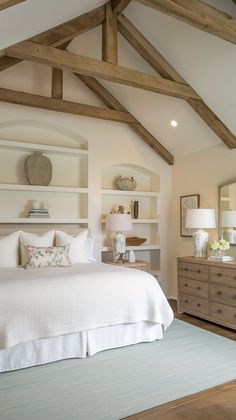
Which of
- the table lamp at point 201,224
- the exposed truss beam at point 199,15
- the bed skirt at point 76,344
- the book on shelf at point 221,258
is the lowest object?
the bed skirt at point 76,344

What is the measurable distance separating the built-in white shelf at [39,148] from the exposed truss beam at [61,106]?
0.54m

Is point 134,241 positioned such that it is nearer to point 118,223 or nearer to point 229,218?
point 118,223

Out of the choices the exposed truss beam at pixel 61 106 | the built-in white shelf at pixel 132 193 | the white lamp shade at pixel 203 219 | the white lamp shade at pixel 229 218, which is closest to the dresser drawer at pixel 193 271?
the white lamp shade at pixel 203 219

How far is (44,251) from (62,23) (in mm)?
2511

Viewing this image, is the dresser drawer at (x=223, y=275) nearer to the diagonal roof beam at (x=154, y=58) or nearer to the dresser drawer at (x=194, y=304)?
the dresser drawer at (x=194, y=304)

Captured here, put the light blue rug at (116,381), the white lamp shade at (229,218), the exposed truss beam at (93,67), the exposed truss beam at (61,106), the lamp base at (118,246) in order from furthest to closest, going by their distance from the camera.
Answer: the lamp base at (118,246) < the exposed truss beam at (61,106) < the white lamp shade at (229,218) < the exposed truss beam at (93,67) < the light blue rug at (116,381)

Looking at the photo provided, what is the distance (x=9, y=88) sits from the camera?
4.75 meters

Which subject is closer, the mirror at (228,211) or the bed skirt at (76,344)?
the bed skirt at (76,344)

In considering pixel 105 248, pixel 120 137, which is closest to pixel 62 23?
pixel 120 137

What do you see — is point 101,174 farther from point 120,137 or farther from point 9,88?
point 9,88

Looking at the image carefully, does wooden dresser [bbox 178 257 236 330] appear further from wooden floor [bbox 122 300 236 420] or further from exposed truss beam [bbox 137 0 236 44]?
exposed truss beam [bbox 137 0 236 44]

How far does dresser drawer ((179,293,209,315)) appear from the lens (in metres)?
4.15

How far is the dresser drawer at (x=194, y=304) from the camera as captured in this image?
4152mm

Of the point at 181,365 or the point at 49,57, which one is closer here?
the point at 181,365
